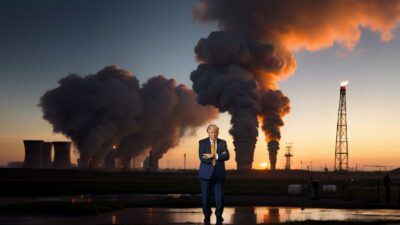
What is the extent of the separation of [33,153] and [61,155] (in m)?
11.1

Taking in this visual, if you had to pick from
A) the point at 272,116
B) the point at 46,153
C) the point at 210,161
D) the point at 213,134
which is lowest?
the point at 210,161

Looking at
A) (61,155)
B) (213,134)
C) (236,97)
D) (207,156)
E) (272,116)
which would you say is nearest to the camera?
(207,156)

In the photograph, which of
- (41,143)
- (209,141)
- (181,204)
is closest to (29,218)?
(209,141)

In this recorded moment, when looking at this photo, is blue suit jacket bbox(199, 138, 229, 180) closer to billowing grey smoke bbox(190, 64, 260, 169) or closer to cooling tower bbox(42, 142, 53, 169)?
billowing grey smoke bbox(190, 64, 260, 169)

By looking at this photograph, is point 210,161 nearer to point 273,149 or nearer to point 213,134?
point 213,134

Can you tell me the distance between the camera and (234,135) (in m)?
138

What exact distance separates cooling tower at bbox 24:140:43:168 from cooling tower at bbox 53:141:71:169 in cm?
697

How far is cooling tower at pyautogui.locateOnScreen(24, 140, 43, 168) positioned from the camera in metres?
177

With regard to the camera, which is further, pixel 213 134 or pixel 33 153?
pixel 33 153

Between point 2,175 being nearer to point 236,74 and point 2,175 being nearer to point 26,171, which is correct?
point 26,171

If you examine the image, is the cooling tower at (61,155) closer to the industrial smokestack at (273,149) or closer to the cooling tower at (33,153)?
the cooling tower at (33,153)

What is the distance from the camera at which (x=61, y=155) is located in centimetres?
18700

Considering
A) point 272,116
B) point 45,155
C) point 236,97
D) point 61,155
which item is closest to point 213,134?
point 236,97

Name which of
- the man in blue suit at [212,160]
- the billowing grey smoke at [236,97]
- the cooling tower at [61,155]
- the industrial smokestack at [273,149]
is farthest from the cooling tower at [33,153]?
the man in blue suit at [212,160]
